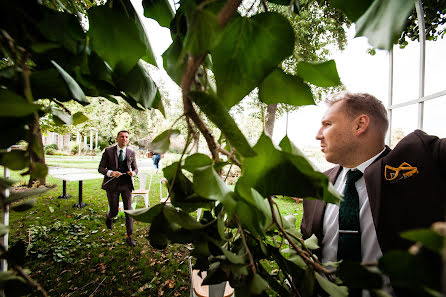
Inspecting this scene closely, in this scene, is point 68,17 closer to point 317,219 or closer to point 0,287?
point 0,287

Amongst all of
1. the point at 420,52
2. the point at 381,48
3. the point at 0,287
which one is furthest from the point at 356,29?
the point at 420,52

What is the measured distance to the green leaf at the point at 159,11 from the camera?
446 mm

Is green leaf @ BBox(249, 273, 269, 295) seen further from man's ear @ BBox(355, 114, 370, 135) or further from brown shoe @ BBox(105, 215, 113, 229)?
brown shoe @ BBox(105, 215, 113, 229)

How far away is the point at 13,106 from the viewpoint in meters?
0.22

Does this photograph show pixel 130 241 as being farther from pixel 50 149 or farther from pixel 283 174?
pixel 50 149

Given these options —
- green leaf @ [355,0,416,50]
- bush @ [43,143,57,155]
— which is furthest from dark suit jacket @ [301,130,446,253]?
bush @ [43,143,57,155]

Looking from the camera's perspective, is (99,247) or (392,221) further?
(99,247)

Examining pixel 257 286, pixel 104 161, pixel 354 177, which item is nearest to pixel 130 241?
pixel 104 161

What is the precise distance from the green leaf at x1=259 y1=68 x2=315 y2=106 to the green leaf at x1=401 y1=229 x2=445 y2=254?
0.28 meters

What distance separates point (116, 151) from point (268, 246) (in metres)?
5.14

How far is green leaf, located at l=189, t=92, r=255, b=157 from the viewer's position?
9.5 inches

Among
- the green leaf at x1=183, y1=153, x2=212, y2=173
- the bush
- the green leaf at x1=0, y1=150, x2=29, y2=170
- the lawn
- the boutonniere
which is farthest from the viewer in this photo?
the bush

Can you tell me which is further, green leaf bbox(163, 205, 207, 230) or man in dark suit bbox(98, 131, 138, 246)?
man in dark suit bbox(98, 131, 138, 246)

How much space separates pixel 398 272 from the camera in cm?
17
